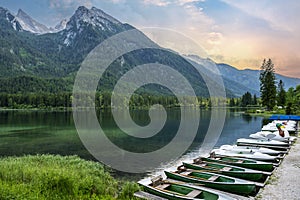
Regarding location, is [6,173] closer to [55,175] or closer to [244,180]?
[55,175]

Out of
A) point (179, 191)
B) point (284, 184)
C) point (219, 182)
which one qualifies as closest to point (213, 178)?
point (219, 182)

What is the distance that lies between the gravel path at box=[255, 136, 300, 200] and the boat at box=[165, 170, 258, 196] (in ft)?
1.99

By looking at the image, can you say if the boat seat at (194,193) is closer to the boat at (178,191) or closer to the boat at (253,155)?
the boat at (178,191)

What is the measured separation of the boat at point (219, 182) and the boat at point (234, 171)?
82 cm

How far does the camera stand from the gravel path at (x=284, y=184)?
1195 centimetres

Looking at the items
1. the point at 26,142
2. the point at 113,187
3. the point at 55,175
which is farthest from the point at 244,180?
the point at 26,142

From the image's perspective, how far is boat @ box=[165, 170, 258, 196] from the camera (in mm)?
12664

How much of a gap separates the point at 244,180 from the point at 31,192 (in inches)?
401

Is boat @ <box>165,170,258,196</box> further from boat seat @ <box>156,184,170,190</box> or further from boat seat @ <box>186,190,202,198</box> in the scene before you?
boat seat @ <box>156,184,170,190</box>

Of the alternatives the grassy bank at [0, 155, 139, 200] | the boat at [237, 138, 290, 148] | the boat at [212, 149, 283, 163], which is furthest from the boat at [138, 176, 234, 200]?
the boat at [237, 138, 290, 148]

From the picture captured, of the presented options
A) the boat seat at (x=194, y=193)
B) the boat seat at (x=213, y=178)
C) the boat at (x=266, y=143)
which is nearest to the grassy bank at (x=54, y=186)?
the boat seat at (x=194, y=193)

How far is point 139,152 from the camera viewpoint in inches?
1259

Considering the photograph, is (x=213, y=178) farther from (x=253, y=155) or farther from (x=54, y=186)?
(x=54, y=186)

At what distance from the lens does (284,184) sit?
13.8 meters
